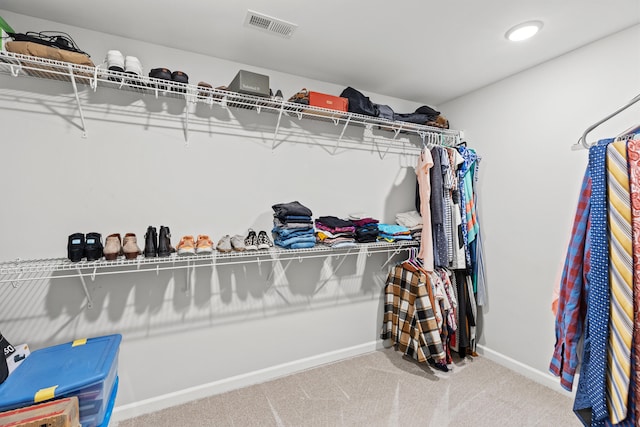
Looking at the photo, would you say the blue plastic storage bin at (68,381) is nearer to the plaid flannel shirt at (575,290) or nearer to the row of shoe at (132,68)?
the row of shoe at (132,68)

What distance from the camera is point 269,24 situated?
167cm

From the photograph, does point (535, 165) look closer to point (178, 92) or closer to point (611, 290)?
point (611, 290)

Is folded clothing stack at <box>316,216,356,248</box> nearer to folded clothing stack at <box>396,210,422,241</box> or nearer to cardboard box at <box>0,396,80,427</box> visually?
folded clothing stack at <box>396,210,422,241</box>

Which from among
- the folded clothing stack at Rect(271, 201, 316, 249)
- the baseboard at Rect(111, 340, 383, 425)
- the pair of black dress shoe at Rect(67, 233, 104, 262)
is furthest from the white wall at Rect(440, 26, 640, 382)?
the pair of black dress shoe at Rect(67, 233, 104, 262)

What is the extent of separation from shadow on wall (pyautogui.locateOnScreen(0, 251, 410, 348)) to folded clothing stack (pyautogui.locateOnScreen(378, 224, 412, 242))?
0.84 ft

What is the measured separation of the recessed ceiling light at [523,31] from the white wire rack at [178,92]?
0.82 m

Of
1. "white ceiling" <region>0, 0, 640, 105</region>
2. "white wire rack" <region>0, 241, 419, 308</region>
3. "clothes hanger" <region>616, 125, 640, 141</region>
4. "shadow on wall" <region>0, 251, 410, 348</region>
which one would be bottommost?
"shadow on wall" <region>0, 251, 410, 348</region>

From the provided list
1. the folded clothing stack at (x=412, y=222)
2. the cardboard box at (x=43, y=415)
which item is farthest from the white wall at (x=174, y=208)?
the cardboard box at (x=43, y=415)

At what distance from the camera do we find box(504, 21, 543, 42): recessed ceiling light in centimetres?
166

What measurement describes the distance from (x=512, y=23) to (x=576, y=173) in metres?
1.03

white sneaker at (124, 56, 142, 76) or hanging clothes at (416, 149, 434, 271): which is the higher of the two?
white sneaker at (124, 56, 142, 76)

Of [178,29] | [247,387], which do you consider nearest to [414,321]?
[247,387]

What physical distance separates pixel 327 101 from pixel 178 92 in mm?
929

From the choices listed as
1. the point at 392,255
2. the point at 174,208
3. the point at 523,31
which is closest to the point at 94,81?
the point at 174,208
